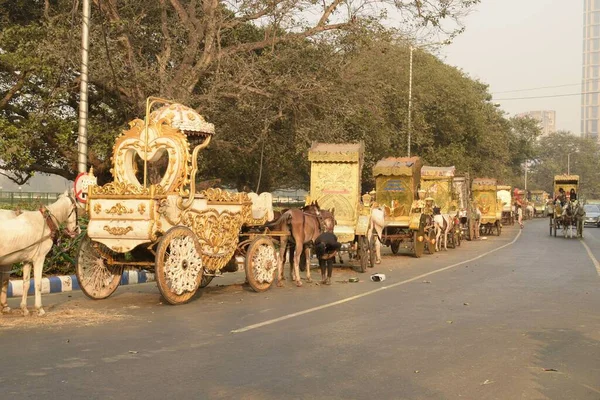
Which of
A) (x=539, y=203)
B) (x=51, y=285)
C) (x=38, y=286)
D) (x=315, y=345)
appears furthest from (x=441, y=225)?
(x=539, y=203)

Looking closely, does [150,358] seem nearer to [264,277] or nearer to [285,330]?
[285,330]

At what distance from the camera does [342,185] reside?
1927 centimetres

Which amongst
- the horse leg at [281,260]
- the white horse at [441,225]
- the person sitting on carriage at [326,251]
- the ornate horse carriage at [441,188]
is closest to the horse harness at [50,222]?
the horse leg at [281,260]

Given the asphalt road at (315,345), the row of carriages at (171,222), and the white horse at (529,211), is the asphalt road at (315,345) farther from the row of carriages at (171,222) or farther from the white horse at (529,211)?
the white horse at (529,211)

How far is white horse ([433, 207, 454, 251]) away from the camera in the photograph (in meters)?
26.0

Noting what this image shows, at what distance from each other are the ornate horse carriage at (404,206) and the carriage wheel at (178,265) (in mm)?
10791

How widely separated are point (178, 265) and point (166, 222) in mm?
714

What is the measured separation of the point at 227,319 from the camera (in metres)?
10.0

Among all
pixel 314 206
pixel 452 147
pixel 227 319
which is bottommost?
pixel 227 319

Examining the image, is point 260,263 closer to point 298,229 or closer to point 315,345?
point 298,229

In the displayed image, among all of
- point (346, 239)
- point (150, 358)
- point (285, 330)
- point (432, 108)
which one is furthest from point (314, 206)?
point (432, 108)

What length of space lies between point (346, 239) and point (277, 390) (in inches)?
454

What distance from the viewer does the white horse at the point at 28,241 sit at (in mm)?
9742

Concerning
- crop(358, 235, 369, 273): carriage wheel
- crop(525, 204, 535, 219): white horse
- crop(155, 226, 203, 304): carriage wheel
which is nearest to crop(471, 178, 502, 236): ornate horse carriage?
crop(358, 235, 369, 273): carriage wheel
